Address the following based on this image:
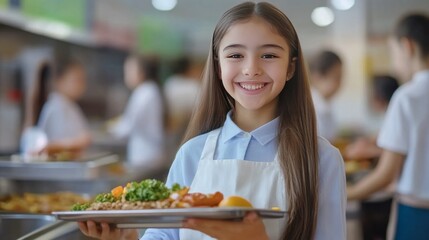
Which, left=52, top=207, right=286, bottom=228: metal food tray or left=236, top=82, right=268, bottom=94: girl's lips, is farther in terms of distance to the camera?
left=236, top=82, right=268, bottom=94: girl's lips

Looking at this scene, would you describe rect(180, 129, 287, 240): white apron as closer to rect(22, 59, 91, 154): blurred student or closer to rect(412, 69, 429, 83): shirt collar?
rect(412, 69, 429, 83): shirt collar

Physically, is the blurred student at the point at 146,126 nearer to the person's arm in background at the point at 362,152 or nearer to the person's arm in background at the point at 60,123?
the person's arm in background at the point at 60,123

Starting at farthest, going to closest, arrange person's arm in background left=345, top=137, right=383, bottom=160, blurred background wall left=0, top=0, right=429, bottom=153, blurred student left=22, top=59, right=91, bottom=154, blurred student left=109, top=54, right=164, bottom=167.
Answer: blurred student left=109, top=54, right=164, bottom=167
blurred background wall left=0, top=0, right=429, bottom=153
blurred student left=22, top=59, right=91, bottom=154
person's arm in background left=345, top=137, right=383, bottom=160

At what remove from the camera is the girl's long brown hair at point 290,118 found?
157 cm

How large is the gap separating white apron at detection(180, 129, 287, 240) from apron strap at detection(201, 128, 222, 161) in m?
0.03

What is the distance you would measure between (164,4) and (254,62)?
6.29 metres

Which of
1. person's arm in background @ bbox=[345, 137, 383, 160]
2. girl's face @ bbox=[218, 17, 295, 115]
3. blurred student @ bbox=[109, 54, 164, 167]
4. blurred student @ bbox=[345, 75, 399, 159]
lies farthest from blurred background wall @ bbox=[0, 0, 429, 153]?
girl's face @ bbox=[218, 17, 295, 115]

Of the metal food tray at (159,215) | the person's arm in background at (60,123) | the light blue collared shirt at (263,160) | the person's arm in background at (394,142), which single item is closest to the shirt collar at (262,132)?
the light blue collared shirt at (263,160)

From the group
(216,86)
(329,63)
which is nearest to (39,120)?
(329,63)

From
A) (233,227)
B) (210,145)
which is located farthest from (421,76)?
(233,227)

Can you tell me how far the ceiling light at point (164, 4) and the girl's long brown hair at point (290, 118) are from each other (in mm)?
6035

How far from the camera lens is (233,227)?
1412mm

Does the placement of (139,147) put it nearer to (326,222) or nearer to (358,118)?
(358,118)

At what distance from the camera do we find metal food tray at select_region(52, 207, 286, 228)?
1371 mm
